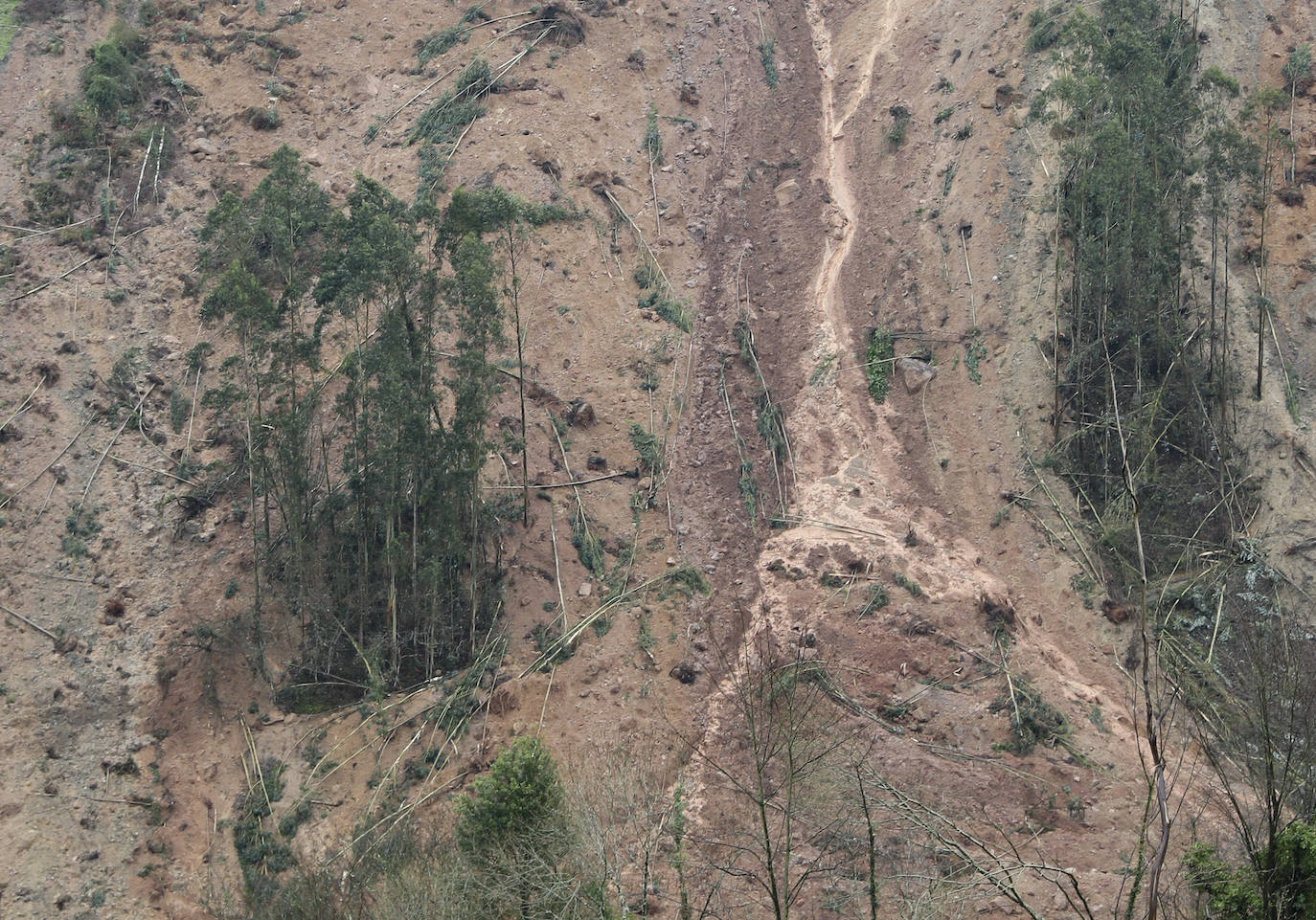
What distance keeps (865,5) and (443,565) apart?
23.9 m

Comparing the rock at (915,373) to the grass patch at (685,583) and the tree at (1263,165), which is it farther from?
the grass patch at (685,583)

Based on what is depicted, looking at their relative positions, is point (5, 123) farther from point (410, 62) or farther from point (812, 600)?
point (812, 600)

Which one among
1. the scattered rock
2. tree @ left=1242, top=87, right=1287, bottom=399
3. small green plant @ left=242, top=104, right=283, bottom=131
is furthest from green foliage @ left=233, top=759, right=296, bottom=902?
tree @ left=1242, top=87, right=1287, bottom=399

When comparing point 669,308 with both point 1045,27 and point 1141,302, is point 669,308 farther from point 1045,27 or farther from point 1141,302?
point 1045,27

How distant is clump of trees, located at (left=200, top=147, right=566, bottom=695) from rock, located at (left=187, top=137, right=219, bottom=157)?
26.7 feet

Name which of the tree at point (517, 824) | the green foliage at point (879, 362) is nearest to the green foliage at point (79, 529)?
the tree at point (517, 824)

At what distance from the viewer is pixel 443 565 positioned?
2169 cm

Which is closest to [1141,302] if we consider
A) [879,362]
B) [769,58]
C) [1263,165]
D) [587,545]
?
[1263,165]

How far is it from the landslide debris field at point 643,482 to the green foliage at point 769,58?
420 cm

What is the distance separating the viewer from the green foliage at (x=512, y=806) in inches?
645

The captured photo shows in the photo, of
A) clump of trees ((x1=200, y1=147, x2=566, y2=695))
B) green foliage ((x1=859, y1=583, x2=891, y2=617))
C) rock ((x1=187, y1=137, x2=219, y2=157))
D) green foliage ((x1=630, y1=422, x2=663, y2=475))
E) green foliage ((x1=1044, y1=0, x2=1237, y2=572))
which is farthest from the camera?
rock ((x1=187, y1=137, x2=219, y2=157))

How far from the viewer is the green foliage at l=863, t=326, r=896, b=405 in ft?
86.0

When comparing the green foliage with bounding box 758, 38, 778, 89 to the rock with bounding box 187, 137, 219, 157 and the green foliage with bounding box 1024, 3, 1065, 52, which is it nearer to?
the green foliage with bounding box 1024, 3, 1065, 52

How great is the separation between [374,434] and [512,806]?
8383 mm
